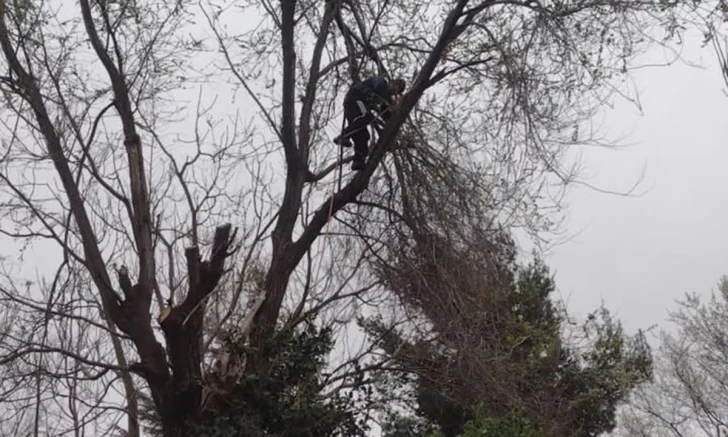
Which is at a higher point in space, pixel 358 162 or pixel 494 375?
pixel 358 162

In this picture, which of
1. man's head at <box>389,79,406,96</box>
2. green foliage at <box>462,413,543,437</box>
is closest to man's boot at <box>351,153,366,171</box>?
man's head at <box>389,79,406,96</box>

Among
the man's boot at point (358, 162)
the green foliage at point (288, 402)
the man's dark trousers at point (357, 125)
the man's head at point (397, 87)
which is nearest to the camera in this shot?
the green foliage at point (288, 402)

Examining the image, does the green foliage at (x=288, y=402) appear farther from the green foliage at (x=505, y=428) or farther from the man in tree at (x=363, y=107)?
the man in tree at (x=363, y=107)

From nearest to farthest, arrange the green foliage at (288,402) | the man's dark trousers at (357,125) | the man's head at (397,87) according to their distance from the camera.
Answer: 1. the green foliage at (288,402)
2. the man's head at (397,87)
3. the man's dark trousers at (357,125)

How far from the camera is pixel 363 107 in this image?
356 inches

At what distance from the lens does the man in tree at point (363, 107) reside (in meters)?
8.96

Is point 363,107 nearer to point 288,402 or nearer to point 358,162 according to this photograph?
point 358,162

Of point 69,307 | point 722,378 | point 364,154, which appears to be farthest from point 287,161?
point 722,378

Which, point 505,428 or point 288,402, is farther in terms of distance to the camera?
point 505,428

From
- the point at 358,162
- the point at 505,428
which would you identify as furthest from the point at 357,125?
the point at 505,428

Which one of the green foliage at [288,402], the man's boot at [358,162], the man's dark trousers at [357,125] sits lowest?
the green foliage at [288,402]

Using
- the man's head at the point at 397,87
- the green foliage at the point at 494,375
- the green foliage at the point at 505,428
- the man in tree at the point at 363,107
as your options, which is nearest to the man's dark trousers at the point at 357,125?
the man in tree at the point at 363,107

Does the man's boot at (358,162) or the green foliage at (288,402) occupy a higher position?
the man's boot at (358,162)

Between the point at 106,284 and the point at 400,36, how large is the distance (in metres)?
4.02
